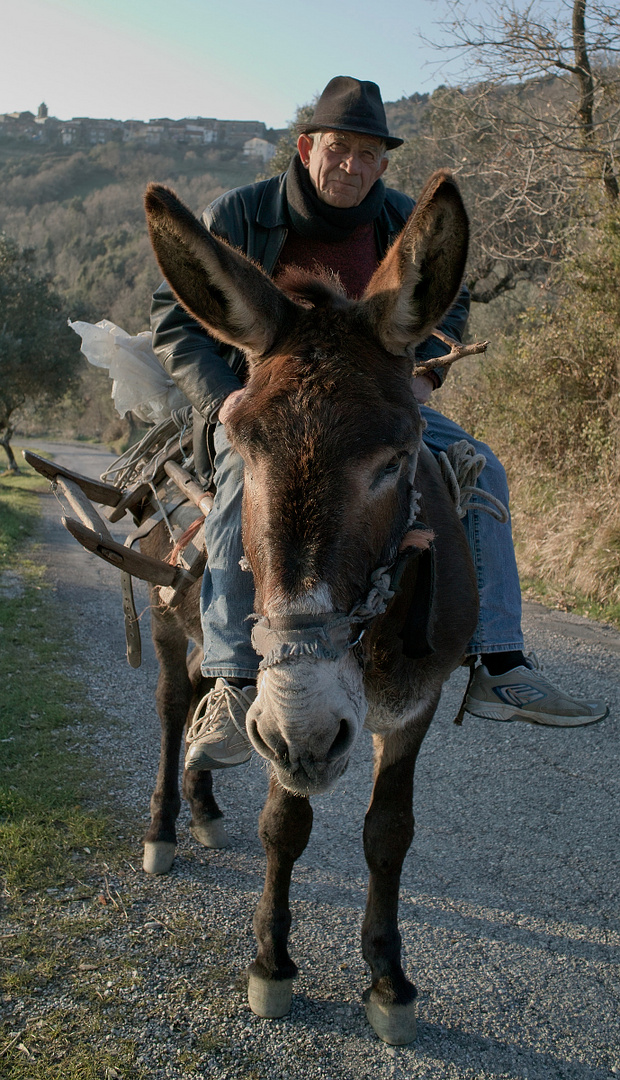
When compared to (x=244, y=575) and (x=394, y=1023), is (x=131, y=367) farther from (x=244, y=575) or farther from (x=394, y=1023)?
(x=394, y=1023)

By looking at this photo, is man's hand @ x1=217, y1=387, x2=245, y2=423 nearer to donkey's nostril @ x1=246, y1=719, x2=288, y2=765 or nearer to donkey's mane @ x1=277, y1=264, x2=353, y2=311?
donkey's mane @ x1=277, y1=264, x2=353, y2=311

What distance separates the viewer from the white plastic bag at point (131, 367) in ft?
13.6

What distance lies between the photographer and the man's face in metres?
3.20

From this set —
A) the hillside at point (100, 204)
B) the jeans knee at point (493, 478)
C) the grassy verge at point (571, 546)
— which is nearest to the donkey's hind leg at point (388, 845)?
the jeans knee at point (493, 478)

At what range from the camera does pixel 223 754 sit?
2926 mm

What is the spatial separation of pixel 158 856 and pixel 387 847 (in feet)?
4.80

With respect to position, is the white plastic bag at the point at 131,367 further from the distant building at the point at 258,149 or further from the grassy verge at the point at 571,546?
the distant building at the point at 258,149

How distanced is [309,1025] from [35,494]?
786 inches

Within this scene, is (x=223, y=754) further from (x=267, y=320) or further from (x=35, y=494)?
(x=35, y=494)

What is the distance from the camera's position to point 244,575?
2945 mm

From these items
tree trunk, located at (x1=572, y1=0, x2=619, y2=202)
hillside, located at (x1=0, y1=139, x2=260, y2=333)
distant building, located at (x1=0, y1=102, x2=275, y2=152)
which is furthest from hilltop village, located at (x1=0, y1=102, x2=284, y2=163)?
tree trunk, located at (x1=572, y1=0, x2=619, y2=202)

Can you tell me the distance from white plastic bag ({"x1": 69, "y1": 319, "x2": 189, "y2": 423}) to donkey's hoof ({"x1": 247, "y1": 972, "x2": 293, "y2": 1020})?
298 cm

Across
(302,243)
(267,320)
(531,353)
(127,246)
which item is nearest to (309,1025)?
(267,320)

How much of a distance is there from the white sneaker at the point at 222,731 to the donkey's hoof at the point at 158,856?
107 centimetres
